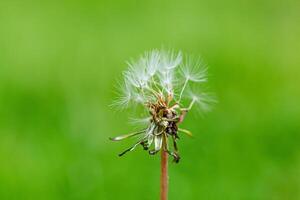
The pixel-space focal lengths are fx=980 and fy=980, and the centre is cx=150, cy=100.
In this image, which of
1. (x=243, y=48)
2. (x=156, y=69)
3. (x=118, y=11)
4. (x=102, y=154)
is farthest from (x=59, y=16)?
(x=156, y=69)

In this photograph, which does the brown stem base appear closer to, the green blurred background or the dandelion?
the dandelion

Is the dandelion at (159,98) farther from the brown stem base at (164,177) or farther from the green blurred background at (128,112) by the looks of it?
the green blurred background at (128,112)

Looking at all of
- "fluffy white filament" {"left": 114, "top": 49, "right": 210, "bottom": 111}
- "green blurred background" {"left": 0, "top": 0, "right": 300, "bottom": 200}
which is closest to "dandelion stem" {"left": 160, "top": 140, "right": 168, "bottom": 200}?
"fluffy white filament" {"left": 114, "top": 49, "right": 210, "bottom": 111}

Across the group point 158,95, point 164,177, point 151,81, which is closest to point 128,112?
point 151,81

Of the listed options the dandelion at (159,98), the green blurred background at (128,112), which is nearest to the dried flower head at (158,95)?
the dandelion at (159,98)

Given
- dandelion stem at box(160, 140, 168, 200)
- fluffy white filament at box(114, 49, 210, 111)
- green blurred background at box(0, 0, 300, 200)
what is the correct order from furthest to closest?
1. green blurred background at box(0, 0, 300, 200)
2. fluffy white filament at box(114, 49, 210, 111)
3. dandelion stem at box(160, 140, 168, 200)

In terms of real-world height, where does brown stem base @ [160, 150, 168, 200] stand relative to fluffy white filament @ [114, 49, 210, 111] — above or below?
below

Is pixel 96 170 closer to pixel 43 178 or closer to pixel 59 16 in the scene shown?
pixel 43 178
